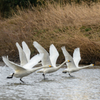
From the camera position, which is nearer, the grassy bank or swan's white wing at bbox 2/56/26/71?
swan's white wing at bbox 2/56/26/71

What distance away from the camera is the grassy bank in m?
20.5

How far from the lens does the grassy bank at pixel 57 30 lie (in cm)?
2052

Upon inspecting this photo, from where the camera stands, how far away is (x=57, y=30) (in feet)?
77.8

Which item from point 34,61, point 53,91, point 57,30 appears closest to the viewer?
point 53,91

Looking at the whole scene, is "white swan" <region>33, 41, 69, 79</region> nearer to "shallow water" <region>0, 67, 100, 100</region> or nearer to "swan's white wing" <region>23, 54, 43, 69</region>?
"swan's white wing" <region>23, 54, 43, 69</region>

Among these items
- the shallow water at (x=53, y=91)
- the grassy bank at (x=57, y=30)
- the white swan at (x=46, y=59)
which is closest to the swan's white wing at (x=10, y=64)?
the shallow water at (x=53, y=91)

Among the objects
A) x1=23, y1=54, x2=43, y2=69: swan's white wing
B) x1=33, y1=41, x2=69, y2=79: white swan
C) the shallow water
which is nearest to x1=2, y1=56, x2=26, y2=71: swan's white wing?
x1=23, y1=54, x2=43, y2=69: swan's white wing

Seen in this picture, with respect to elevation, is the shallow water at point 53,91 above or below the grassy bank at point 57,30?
below

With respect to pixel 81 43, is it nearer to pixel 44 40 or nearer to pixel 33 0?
pixel 44 40

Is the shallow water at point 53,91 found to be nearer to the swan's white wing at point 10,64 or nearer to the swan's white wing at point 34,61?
the swan's white wing at point 10,64

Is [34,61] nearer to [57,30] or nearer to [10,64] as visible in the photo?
[10,64]

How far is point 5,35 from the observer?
909 inches

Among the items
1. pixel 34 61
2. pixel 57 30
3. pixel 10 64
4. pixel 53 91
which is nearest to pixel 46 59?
pixel 34 61

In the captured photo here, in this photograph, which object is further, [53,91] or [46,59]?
[46,59]
